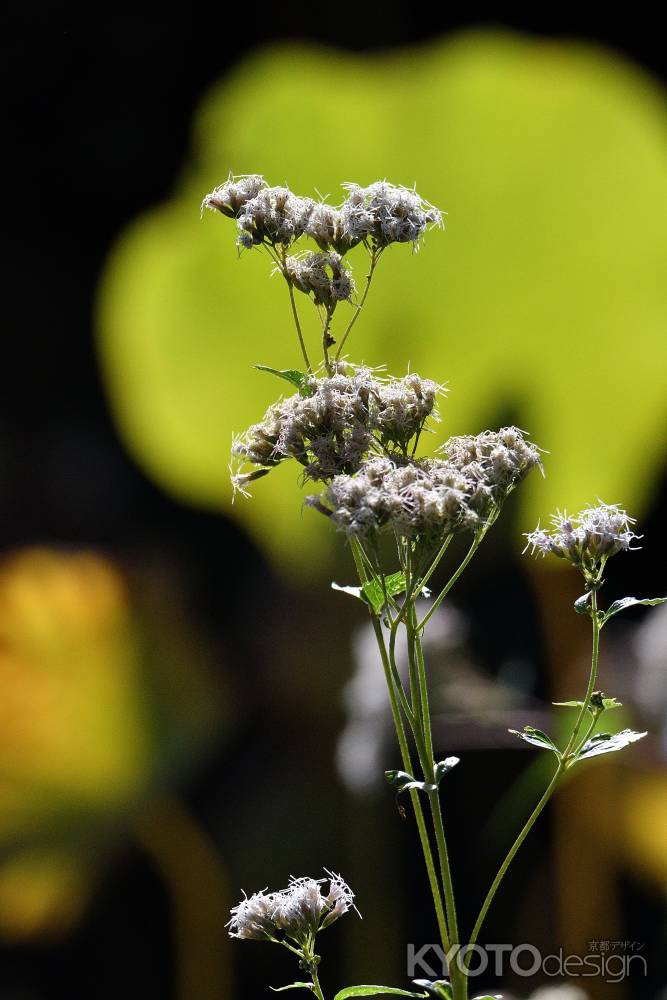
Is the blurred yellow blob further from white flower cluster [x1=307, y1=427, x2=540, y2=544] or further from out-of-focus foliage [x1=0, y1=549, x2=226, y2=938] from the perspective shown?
white flower cluster [x1=307, y1=427, x2=540, y2=544]

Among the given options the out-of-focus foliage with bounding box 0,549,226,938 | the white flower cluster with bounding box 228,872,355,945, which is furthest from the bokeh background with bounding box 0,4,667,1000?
the white flower cluster with bounding box 228,872,355,945

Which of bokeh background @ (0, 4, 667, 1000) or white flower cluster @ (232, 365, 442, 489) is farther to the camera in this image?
bokeh background @ (0, 4, 667, 1000)

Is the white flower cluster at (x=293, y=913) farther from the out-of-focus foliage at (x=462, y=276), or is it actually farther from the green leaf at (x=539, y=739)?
the out-of-focus foliage at (x=462, y=276)

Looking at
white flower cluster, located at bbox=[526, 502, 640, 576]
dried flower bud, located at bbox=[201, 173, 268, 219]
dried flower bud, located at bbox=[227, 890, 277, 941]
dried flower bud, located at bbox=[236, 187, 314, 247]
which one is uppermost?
dried flower bud, located at bbox=[201, 173, 268, 219]

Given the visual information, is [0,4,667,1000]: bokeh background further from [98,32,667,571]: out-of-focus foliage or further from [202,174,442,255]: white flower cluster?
[202,174,442,255]: white flower cluster

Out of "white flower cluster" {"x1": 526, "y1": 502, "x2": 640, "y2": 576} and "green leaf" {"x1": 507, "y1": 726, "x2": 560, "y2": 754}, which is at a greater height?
"white flower cluster" {"x1": 526, "y1": 502, "x2": 640, "y2": 576}

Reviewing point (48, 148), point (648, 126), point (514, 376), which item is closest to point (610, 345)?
point (514, 376)

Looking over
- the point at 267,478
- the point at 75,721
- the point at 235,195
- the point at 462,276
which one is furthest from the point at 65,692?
the point at 235,195
